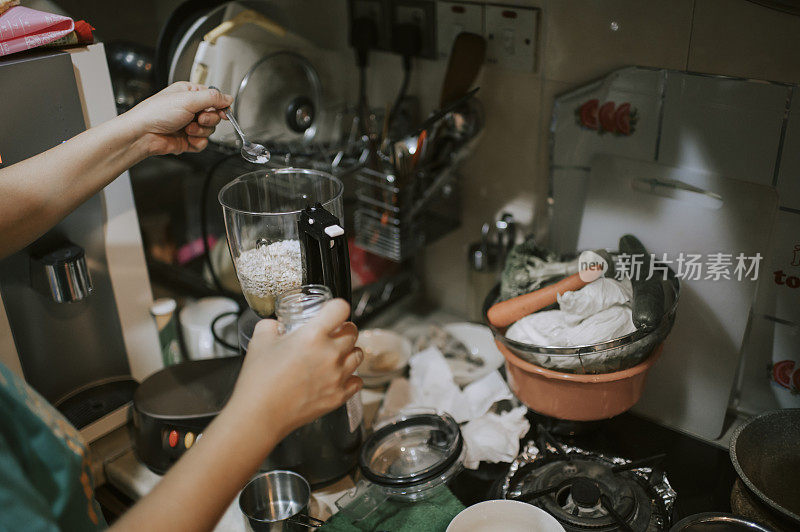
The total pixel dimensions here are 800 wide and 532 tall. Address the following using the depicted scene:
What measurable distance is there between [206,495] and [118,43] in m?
0.96

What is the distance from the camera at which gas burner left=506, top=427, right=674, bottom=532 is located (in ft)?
2.62

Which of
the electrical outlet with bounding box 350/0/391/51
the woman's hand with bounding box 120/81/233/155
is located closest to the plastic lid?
the woman's hand with bounding box 120/81/233/155

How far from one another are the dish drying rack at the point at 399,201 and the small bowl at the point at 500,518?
49 centimetres

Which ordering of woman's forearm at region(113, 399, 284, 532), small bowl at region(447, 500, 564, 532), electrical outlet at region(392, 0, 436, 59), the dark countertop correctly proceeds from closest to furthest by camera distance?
woman's forearm at region(113, 399, 284, 532), small bowl at region(447, 500, 564, 532), the dark countertop, electrical outlet at region(392, 0, 436, 59)

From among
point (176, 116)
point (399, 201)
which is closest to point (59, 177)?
point (176, 116)

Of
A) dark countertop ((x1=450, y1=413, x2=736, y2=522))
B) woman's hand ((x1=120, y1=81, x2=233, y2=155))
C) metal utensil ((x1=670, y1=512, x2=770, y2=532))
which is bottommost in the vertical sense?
dark countertop ((x1=450, y1=413, x2=736, y2=522))

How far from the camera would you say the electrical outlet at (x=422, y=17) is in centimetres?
118

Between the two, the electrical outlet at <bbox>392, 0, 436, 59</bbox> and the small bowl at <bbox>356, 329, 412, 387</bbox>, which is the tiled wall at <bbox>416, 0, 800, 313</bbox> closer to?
the electrical outlet at <bbox>392, 0, 436, 59</bbox>

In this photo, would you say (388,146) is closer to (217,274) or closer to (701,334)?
(217,274)

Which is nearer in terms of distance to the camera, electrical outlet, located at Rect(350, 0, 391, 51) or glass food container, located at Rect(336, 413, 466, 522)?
glass food container, located at Rect(336, 413, 466, 522)

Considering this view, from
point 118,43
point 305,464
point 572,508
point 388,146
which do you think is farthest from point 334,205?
point 118,43

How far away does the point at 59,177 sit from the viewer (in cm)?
77

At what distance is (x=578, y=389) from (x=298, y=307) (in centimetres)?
42

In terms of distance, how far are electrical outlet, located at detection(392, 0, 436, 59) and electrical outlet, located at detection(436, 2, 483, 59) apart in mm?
12
